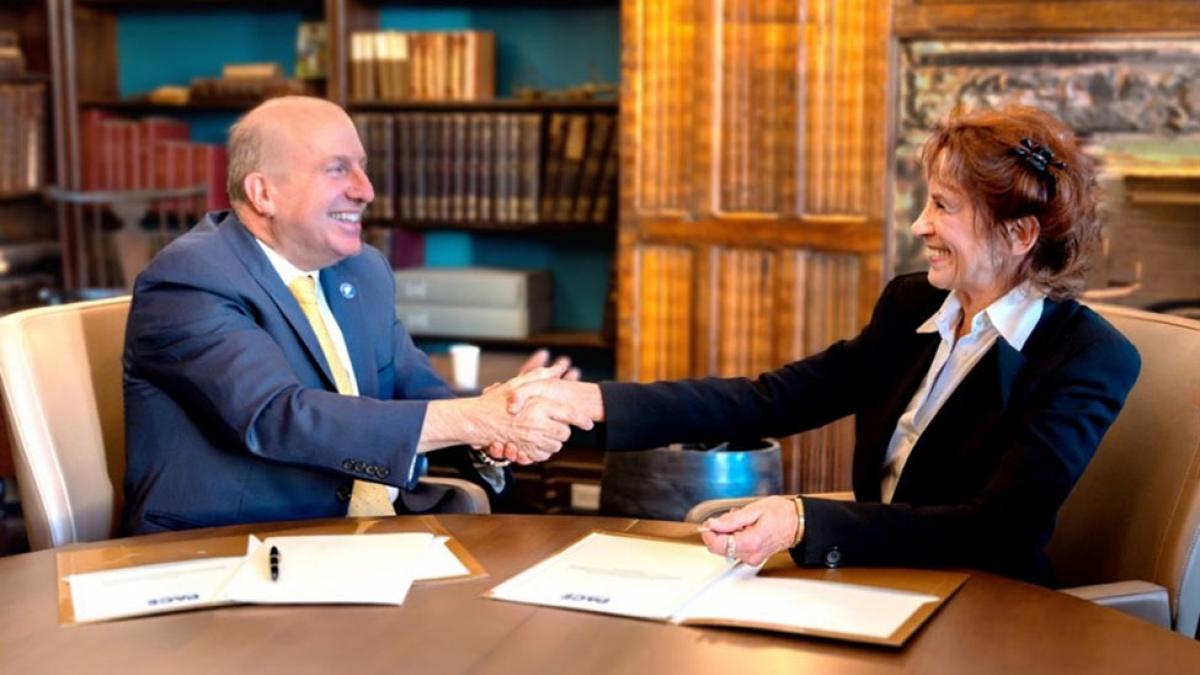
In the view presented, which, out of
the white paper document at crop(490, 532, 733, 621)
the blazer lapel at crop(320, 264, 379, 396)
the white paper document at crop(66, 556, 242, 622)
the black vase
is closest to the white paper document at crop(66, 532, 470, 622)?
the white paper document at crop(66, 556, 242, 622)

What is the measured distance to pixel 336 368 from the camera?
92.4 inches

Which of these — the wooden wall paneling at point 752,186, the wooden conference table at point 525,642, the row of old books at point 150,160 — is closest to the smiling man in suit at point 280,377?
the wooden conference table at point 525,642

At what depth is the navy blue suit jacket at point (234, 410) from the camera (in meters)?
2.03

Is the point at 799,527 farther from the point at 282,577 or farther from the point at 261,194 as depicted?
the point at 261,194

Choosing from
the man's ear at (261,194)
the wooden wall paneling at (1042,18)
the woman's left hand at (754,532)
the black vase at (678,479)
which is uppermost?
the wooden wall paneling at (1042,18)

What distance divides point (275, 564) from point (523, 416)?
62 cm

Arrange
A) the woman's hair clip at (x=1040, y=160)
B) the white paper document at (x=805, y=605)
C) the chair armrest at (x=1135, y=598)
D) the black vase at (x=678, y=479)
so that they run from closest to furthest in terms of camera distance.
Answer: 1. the white paper document at (x=805, y=605)
2. the chair armrest at (x=1135, y=598)
3. the woman's hair clip at (x=1040, y=160)
4. the black vase at (x=678, y=479)

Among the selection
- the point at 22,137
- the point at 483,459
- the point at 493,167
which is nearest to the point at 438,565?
the point at 483,459

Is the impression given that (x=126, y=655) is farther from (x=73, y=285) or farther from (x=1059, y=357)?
(x=73, y=285)

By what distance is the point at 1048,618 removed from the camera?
152cm

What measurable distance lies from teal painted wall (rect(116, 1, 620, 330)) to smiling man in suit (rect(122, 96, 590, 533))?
2.20 meters

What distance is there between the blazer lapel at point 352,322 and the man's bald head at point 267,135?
20 cm

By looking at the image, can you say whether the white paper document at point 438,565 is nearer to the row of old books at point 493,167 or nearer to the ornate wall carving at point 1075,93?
the ornate wall carving at point 1075,93

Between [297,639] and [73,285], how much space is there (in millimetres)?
3690
